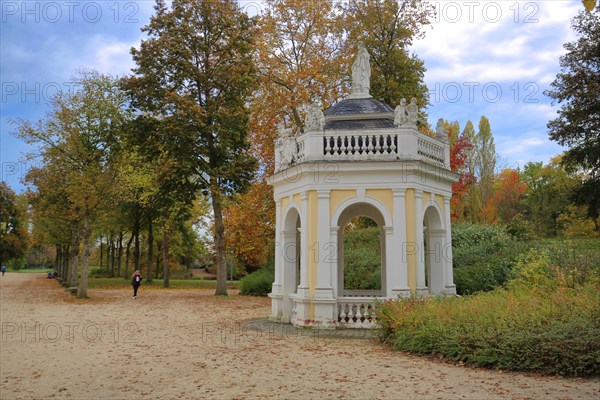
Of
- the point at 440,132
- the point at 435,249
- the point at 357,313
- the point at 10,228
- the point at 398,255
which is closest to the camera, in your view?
the point at 398,255

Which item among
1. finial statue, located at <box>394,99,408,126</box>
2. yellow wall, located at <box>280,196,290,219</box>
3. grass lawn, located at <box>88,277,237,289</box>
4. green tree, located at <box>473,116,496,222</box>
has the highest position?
green tree, located at <box>473,116,496,222</box>

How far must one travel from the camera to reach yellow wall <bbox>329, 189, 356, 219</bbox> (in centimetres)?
1394

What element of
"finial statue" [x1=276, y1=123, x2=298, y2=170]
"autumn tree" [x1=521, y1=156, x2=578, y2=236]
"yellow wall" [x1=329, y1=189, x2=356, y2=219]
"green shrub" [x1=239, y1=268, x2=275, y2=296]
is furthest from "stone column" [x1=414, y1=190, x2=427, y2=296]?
"autumn tree" [x1=521, y1=156, x2=578, y2=236]

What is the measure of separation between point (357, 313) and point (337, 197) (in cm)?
326

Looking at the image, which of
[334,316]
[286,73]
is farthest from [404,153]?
[286,73]

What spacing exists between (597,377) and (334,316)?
6.99 meters

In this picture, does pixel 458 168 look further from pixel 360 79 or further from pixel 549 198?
pixel 360 79

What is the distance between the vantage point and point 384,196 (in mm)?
13820

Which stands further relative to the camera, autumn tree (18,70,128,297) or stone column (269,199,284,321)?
autumn tree (18,70,128,297)

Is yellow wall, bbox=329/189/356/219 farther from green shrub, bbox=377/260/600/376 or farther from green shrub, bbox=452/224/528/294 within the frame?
green shrub, bbox=452/224/528/294

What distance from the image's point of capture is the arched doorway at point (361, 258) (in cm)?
1697

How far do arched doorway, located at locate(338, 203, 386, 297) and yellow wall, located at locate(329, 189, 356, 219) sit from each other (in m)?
2.64

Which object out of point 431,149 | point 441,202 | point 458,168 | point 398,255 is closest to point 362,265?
point 441,202

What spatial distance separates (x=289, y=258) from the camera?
15.7m
